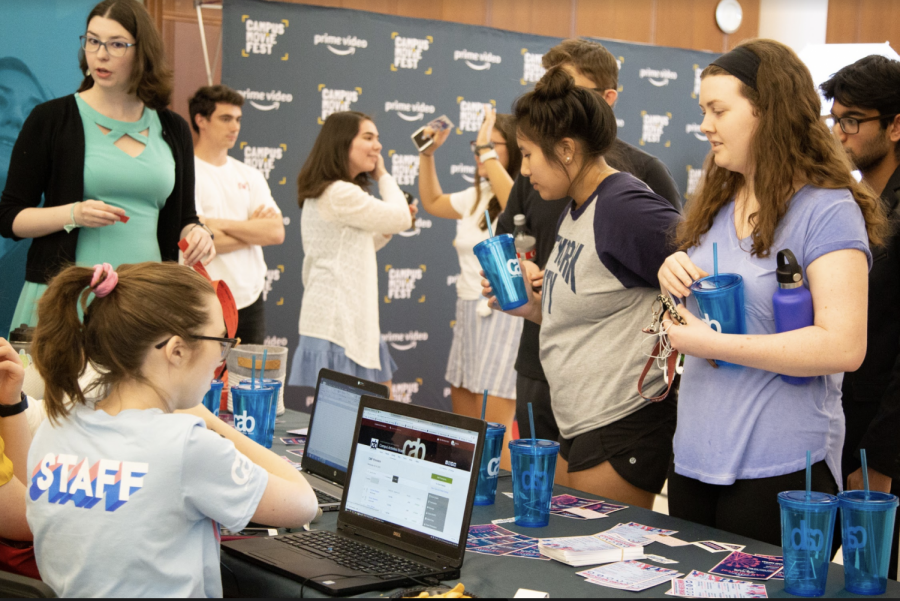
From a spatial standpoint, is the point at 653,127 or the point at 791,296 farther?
the point at 653,127

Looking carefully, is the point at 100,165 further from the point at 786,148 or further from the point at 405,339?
the point at 405,339

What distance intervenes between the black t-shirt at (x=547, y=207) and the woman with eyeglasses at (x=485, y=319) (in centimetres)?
97

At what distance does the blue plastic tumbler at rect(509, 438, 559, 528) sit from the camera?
5.04 ft

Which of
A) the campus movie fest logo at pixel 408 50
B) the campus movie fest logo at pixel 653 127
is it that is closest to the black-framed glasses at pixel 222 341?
the campus movie fest logo at pixel 408 50

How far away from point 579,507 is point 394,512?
0.42 m

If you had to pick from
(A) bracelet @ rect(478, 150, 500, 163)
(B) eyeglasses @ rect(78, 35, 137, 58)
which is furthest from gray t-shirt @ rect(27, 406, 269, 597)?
(A) bracelet @ rect(478, 150, 500, 163)

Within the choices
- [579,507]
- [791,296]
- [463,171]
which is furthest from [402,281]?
[791,296]

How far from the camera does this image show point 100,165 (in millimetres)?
2516

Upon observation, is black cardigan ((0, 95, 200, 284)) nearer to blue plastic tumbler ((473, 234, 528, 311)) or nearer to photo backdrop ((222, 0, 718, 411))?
blue plastic tumbler ((473, 234, 528, 311))

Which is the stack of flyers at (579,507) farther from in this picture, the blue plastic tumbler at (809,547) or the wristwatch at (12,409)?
the wristwatch at (12,409)

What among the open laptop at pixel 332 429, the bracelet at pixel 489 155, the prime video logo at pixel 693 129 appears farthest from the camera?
the prime video logo at pixel 693 129

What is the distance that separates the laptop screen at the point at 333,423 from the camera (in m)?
1.86

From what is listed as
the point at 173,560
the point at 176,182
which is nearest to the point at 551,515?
the point at 173,560

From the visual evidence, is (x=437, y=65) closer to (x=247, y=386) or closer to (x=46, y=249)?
(x=46, y=249)
